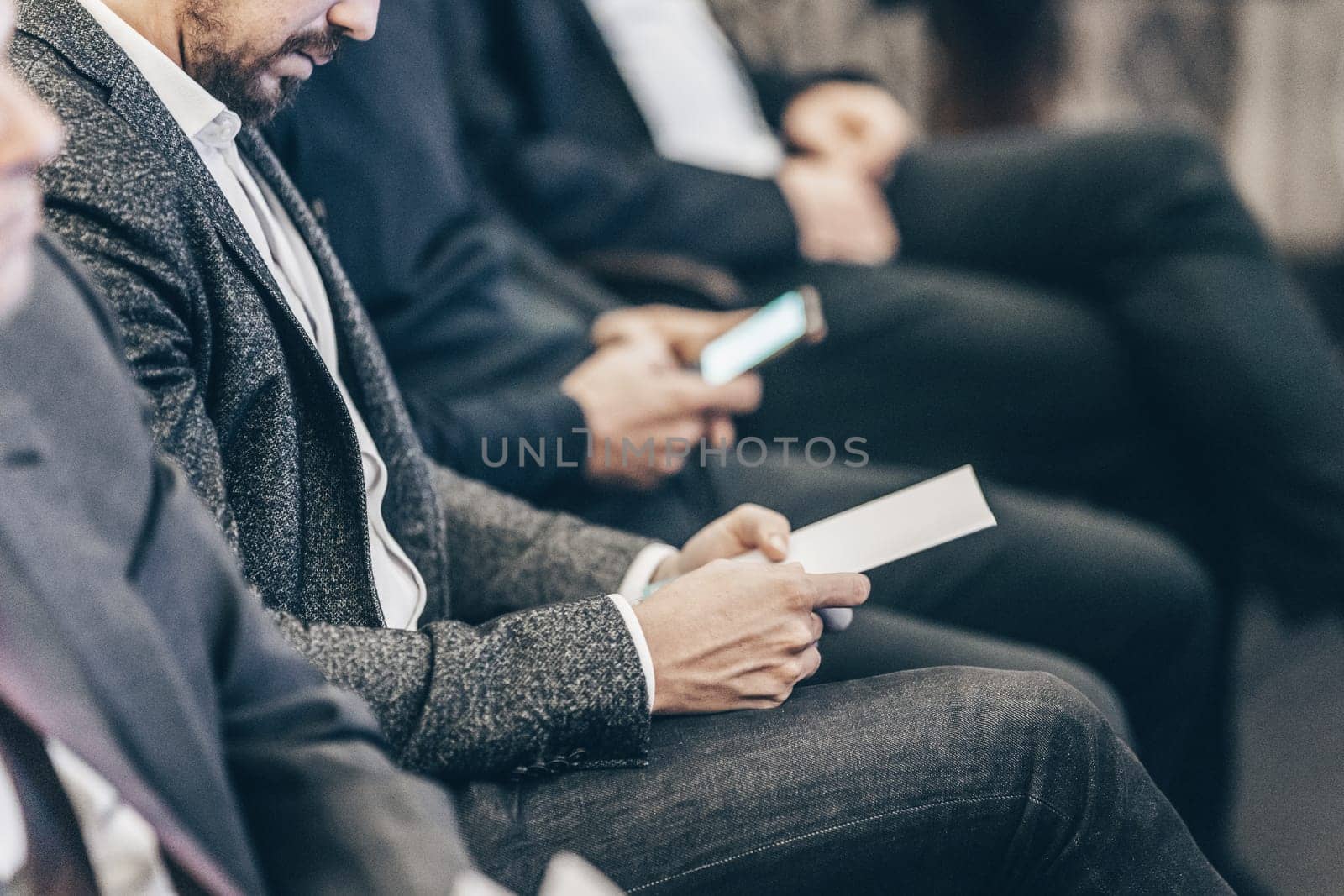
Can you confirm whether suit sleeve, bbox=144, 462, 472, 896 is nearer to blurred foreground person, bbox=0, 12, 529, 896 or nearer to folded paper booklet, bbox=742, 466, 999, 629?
blurred foreground person, bbox=0, 12, 529, 896

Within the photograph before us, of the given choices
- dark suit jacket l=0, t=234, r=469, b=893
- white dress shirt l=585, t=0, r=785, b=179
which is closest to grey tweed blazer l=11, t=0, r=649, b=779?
dark suit jacket l=0, t=234, r=469, b=893

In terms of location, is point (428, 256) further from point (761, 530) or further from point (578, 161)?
point (761, 530)

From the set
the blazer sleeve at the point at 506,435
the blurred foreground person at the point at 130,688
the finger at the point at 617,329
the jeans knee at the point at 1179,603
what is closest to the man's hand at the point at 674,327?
the finger at the point at 617,329

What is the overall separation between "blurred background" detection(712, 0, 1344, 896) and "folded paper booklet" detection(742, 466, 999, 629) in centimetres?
158

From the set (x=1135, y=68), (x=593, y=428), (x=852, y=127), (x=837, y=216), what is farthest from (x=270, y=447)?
(x=1135, y=68)

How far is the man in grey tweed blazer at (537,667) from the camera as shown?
0.65 metres

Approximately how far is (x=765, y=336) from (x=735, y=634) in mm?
471

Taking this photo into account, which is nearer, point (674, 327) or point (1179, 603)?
point (1179, 603)

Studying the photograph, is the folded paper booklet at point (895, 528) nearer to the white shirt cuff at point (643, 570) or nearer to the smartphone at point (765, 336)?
the white shirt cuff at point (643, 570)

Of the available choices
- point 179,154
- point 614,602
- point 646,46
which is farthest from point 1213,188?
point 179,154

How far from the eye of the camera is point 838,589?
2.45 feet

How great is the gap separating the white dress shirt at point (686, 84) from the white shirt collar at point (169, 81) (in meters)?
0.96

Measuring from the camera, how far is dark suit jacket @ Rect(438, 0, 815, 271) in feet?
4.88

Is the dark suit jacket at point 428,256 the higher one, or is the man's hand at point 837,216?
the dark suit jacket at point 428,256
